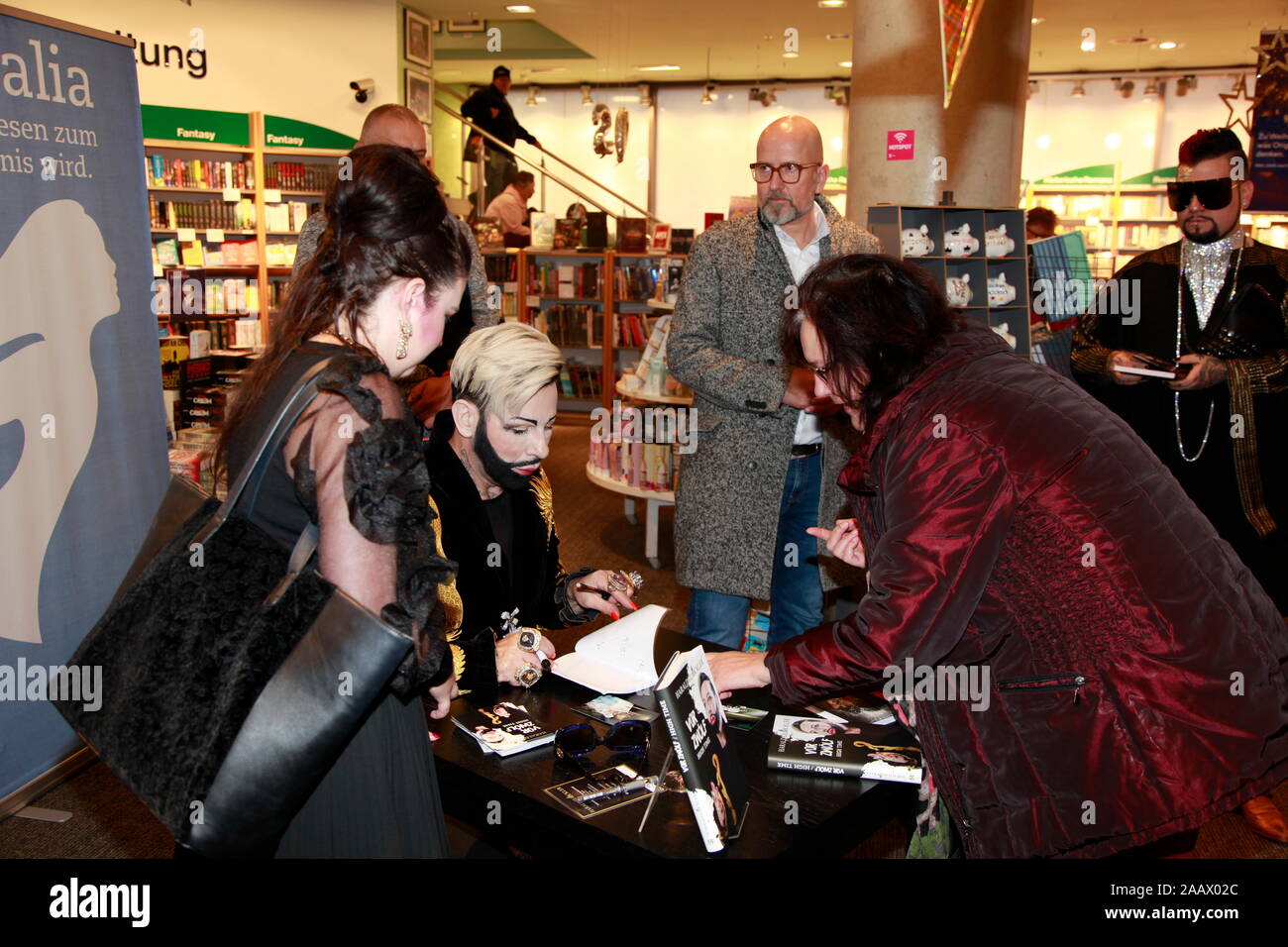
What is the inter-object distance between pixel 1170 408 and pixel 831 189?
11940 mm

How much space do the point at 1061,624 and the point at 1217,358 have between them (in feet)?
6.56

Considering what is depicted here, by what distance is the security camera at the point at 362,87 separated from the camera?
9125mm

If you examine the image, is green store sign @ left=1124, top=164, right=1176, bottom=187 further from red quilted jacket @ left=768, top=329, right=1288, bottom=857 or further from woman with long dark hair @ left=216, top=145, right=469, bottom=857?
woman with long dark hair @ left=216, top=145, right=469, bottom=857

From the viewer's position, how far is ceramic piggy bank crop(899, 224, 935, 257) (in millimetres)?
4047

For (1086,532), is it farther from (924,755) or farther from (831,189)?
(831,189)

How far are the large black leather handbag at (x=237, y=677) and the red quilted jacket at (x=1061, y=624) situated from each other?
86 cm

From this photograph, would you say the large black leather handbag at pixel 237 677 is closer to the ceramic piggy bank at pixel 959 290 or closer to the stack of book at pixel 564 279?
the ceramic piggy bank at pixel 959 290

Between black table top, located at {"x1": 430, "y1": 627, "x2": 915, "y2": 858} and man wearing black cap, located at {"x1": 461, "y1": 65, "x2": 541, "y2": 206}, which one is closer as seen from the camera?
black table top, located at {"x1": 430, "y1": 627, "x2": 915, "y2": 858}

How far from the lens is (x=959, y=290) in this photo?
418cm

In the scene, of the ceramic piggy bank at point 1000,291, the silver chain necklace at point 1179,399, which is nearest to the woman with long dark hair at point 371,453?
the silver chain necklace at point 1179,399

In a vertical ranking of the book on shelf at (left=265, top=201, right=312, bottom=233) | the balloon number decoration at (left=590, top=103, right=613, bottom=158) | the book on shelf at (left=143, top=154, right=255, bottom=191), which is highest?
the balloon number decoration at (left=590, top=103, right=613, bottom=158)

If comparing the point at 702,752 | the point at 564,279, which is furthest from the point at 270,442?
the point at 564,279

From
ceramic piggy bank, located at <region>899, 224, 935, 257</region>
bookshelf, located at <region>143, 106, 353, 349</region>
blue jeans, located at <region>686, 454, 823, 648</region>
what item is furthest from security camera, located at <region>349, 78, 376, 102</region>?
blue jeans, located at <region>686, 454, 823, 648</region>

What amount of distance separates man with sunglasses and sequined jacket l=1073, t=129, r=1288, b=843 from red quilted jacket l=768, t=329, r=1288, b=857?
1.75 meters
